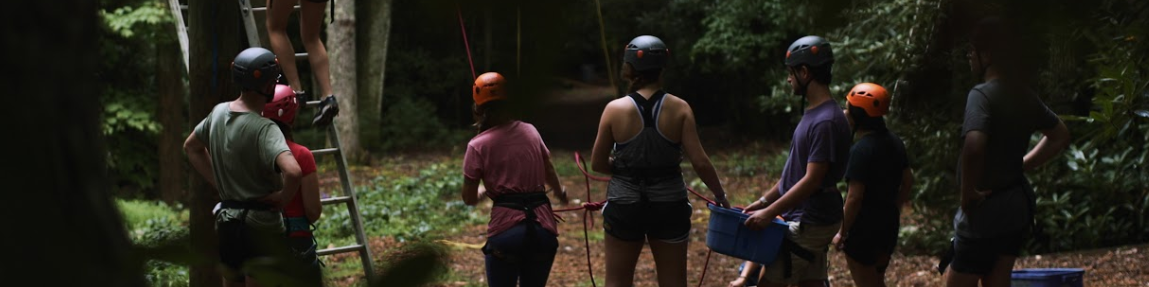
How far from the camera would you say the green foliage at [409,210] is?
37.7 feet

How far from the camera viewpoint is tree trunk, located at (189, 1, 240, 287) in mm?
3215

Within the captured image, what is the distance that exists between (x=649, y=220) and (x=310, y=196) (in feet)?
4.56

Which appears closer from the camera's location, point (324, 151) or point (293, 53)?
point (293, 53)

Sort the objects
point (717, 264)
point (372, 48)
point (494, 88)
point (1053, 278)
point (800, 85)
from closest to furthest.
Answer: point (494, 88)
point (372, 48)
point (800, 85)
point (1053, 278)
point (717, 264)

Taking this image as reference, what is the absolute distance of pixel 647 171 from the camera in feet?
16.3

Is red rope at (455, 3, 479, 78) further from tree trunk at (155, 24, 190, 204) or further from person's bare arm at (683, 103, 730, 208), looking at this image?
tree trunk at (155, 24, 190, 204)

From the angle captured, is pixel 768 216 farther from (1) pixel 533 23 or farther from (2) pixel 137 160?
(2) pixel 137 160

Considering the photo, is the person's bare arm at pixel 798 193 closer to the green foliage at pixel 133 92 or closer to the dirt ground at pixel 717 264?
the dirt ground at pixel 717 264

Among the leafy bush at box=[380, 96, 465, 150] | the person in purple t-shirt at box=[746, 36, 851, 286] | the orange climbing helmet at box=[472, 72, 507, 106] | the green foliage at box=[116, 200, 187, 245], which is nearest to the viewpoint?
the orange climbing helmet at box=[472, 72, 507, 106]

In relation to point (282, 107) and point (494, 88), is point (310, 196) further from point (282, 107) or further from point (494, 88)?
point (494, 88)

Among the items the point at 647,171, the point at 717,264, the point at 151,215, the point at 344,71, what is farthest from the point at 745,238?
the point at 344,71

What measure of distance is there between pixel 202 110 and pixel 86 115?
138 inches

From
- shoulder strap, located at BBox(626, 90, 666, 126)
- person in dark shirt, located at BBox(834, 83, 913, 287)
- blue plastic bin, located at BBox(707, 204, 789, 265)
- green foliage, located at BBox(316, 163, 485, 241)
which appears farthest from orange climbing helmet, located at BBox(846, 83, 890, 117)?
green foliage, located at BBox(316, 163, 485, 241)

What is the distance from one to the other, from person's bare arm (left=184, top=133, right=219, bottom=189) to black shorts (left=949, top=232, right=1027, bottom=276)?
2.79 meters
